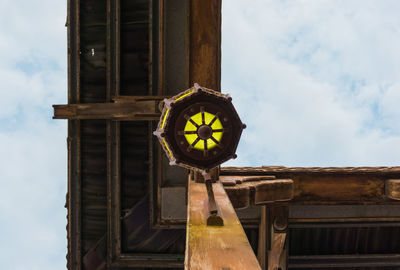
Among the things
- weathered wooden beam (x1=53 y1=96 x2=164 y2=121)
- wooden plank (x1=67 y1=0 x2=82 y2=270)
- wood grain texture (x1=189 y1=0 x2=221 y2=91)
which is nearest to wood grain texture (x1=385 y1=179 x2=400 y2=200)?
wood grain texture (x1=189 y1=0 x2=221 y2=91)

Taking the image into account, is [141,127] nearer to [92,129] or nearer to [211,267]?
[92,129]

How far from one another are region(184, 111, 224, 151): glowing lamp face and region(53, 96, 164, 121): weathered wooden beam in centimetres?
248

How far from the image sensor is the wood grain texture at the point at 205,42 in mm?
3422

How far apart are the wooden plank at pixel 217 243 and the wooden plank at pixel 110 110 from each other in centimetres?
244

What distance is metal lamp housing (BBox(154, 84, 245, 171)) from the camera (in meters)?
2.33

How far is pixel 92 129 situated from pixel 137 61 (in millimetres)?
1738

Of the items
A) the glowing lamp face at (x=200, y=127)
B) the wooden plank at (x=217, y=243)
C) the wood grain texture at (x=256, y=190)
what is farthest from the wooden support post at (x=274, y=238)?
the glowing lamp face at (x=200, y=127)

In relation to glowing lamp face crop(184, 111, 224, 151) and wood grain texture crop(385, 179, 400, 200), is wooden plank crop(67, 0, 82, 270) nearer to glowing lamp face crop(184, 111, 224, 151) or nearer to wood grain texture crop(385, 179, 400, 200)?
glowing lamp face crop(184, 111, 224, 151)

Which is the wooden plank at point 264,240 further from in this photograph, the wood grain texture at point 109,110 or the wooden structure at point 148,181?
the wood grain texture at point 109,110

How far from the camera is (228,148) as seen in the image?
2.41 meters

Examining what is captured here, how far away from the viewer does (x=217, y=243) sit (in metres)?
2.04

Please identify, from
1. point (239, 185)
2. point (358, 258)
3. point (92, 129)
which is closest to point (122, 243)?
point (92, 129)

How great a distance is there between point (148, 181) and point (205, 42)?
10.4 feet

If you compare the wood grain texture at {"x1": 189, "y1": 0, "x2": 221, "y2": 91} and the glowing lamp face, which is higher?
the wood grain texture at {"x1": 189, "y1": 0, "x2": 221, "y2": 91}
